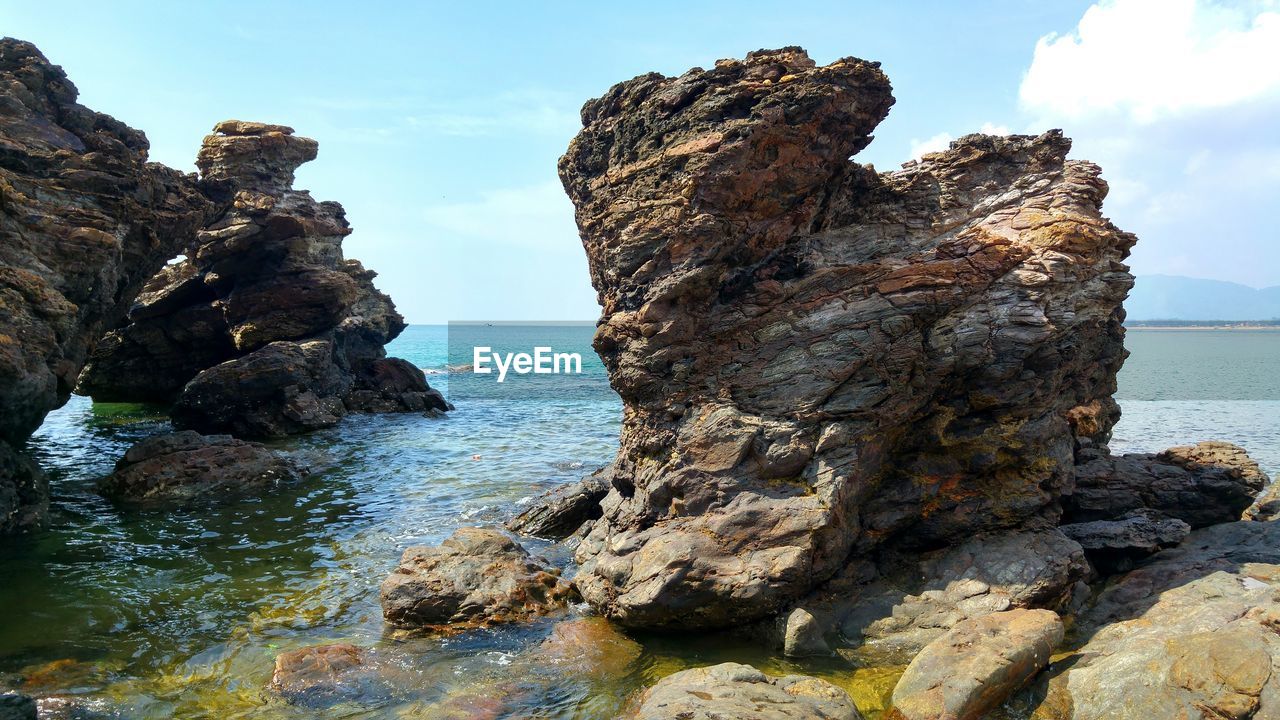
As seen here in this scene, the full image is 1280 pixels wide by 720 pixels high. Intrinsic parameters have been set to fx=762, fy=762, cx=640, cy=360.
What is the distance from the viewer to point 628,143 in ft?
46.9

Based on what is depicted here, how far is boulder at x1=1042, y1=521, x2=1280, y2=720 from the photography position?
8141 millimetres

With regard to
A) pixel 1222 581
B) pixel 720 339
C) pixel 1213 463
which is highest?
pixel 720 339

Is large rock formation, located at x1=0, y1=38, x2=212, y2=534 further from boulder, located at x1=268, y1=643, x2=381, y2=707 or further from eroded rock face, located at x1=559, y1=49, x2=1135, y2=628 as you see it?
eroded rock face, located at x1=559, y1=49, x2=1135, y2=628

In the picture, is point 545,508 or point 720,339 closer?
point 720,339

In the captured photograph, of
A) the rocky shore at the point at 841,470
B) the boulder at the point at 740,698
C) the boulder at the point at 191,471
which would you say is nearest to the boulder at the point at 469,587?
the rocky shore at the point at 841,470

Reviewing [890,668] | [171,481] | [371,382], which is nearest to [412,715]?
[890,668]

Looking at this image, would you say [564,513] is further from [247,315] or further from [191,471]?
[247,315]

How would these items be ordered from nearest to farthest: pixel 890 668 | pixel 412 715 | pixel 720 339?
pixel 412 715 < pixel 890 668 < pixel 720 339

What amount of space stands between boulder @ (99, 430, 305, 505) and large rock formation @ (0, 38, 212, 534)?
2.36m

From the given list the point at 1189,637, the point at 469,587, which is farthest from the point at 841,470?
the point at 469,587

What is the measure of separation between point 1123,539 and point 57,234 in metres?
24.9

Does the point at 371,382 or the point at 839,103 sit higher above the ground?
the point at 839,103

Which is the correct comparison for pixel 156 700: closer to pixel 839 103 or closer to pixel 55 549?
pixel 55 549

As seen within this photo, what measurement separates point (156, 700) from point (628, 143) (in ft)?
37.3
